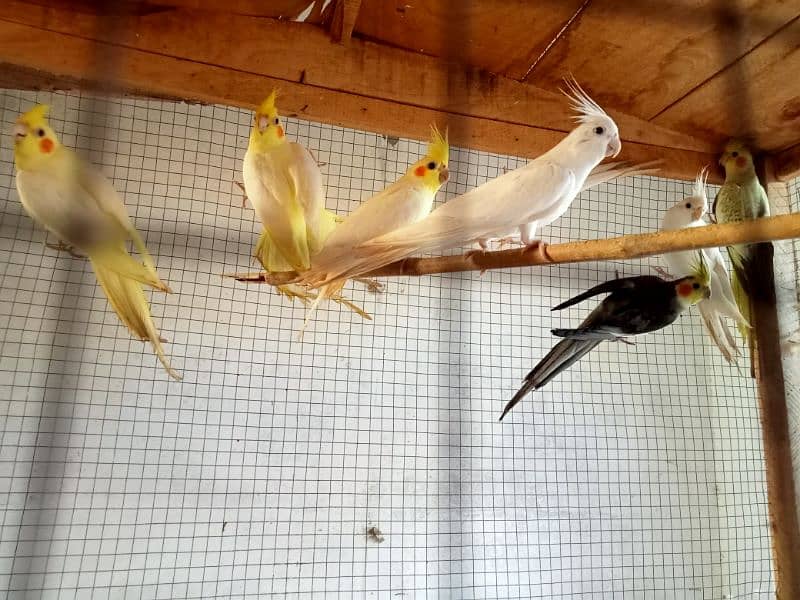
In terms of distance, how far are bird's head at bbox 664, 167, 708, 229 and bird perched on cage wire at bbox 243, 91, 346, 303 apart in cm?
89

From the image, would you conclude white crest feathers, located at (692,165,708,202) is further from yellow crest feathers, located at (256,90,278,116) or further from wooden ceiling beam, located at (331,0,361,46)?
yellow crest feathers, located at (256,90,278,116)

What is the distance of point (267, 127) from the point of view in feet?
3.20

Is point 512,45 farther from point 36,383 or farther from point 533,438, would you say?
point 36,383

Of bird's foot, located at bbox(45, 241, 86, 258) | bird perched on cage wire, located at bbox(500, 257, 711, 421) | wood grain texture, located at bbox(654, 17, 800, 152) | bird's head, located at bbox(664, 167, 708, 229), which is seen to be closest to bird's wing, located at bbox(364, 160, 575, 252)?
bird perched on cage wire, located at bbox(500, 257, 711, 421)

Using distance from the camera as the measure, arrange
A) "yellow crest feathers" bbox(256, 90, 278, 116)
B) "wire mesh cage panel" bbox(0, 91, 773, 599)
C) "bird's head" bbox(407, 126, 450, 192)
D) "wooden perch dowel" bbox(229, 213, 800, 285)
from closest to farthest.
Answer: "wooden perch dowel" bbox(229, 213, 800, 285) < "yellow crest feathers" bbox(256, 90, 278, 116) < "bird's head" bbox(407, 126, 450, 192) < "wire mesh cage panel" bbox(0, 91, 773, 599)

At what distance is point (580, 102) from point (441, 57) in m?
0.29

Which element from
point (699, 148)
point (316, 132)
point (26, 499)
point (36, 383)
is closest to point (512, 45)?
point (699, 148)

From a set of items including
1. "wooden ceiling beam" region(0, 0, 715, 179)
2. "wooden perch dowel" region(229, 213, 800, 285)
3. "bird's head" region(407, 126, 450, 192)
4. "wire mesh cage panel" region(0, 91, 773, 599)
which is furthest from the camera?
"wire mesh cage panel" region(0, 91, 773, 599)

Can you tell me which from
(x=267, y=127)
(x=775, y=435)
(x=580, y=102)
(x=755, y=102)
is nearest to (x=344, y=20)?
(x=267, y=127)

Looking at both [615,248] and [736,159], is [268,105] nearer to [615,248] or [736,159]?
[615,248]

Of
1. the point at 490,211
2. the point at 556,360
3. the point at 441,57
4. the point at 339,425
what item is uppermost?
the point at 441,57

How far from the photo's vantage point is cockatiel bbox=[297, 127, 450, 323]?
939 mm

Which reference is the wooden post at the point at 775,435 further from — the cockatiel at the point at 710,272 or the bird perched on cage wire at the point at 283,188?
the bird perched on cage wire at the point at 283,188

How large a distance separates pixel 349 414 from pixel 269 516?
0.31 m
